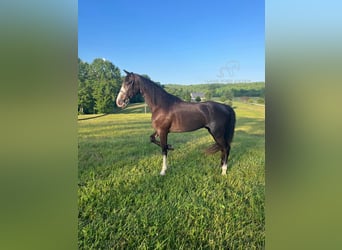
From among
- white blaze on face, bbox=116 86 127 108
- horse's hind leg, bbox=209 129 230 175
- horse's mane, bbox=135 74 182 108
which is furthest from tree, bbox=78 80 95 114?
horse's hind leg, bbox=209 129 230 175

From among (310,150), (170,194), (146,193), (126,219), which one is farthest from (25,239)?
(310,150)

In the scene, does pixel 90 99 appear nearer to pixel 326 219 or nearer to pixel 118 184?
pixel 118 184

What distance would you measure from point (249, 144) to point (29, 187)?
1.59m

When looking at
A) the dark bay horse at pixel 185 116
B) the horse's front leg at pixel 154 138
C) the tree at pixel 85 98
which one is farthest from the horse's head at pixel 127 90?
the horse's front leg at pixel 154 138

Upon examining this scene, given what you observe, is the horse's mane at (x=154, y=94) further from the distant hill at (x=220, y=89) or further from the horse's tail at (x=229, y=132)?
the horse's tail at (x=229, y=132)

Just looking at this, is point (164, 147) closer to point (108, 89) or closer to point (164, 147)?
point (164, 147)

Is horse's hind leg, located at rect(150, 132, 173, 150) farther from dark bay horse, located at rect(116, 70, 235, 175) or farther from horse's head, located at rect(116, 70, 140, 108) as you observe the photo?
horse's head, located at rect(116, 70, 140, 108)

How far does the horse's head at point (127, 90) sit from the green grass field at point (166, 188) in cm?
8

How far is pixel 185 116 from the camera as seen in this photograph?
1.89 meters

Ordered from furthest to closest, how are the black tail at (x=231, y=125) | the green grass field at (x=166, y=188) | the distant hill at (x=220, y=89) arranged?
the black tail at (x=231, y=125) < the distant hill at (x=220, y=89) < the green grass field at (x=166, y=188)

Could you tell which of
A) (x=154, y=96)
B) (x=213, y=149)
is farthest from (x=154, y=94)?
(x=213, y=149)

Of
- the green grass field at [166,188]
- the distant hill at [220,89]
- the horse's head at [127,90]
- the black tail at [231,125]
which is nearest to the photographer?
the green grass field at [166,188]

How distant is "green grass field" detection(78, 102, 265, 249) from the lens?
61.5 inches

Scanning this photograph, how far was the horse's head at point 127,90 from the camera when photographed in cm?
179
